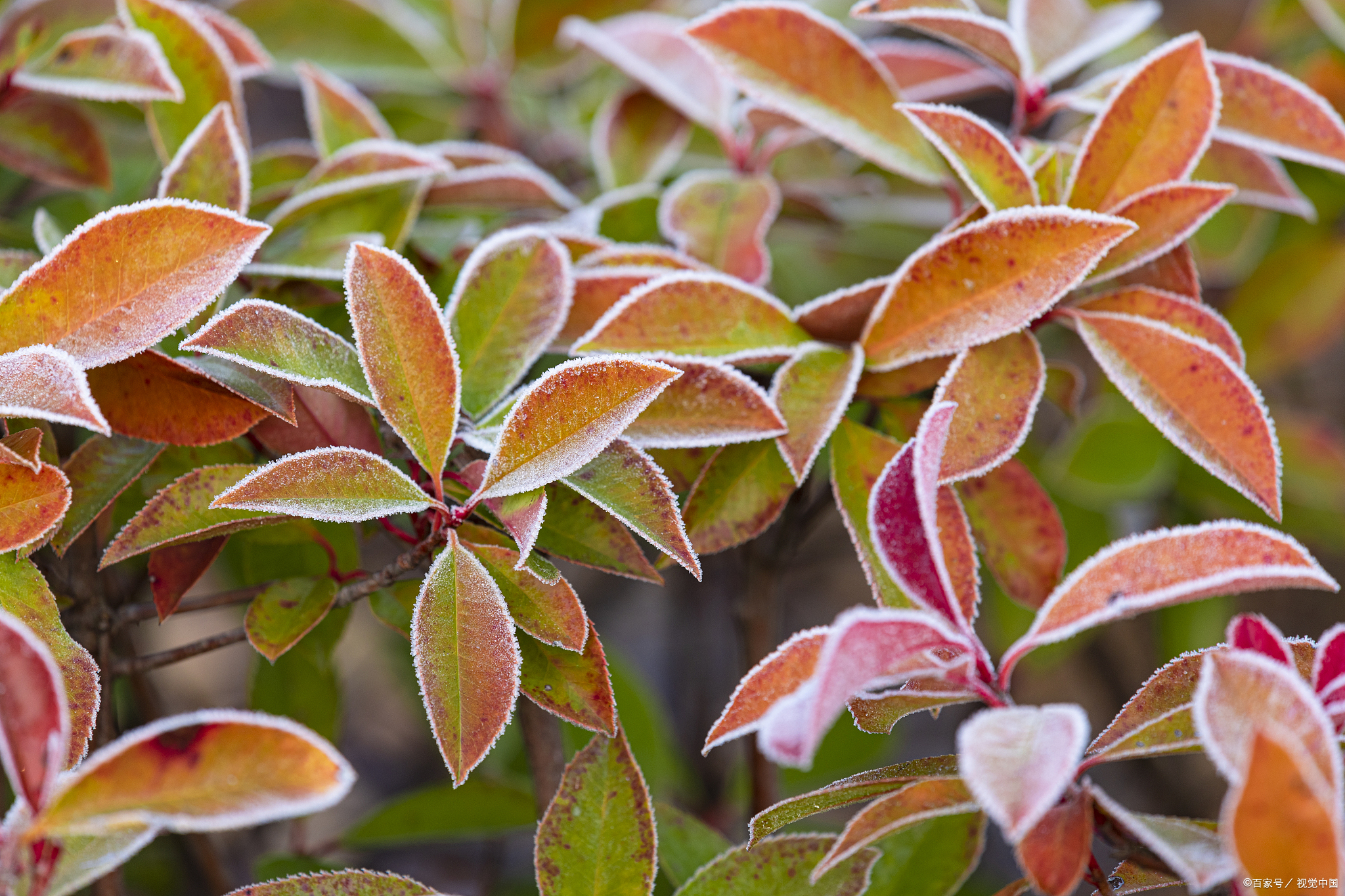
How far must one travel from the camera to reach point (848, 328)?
73 cm

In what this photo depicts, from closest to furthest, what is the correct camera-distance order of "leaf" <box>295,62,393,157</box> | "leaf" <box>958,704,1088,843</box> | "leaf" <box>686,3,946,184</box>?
"leaf" <box>958,704,1088,843</box>, "leaf" <box>686,3,946,184</box>, "leaf" <box>295,62,393,157</box>

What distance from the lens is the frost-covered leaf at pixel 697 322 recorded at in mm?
665

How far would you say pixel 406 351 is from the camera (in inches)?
23.4

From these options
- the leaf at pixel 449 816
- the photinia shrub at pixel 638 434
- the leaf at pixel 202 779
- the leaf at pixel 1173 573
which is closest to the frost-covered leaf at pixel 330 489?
the photinia shrub at pixel 638 434

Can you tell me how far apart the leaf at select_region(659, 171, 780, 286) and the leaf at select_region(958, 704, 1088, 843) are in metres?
0.39

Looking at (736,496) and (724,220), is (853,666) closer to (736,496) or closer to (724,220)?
(736,496)

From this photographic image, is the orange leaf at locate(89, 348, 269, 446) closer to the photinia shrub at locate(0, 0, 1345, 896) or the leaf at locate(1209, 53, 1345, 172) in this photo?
the photinia shrub at locate(0, 0, 1345, 896)

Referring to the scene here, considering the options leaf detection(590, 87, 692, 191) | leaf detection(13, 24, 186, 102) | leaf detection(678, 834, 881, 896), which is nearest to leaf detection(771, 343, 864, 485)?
leaf detection(678, 834, 881, 896)

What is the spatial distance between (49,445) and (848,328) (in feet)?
1.64

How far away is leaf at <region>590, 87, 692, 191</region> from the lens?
98cm

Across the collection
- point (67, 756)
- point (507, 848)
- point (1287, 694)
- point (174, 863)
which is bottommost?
point (507, 848)

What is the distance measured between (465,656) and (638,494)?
0.12 meters

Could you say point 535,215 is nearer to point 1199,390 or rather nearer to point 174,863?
point 1199,390

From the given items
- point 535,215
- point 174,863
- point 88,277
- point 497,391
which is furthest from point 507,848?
point 88,277
